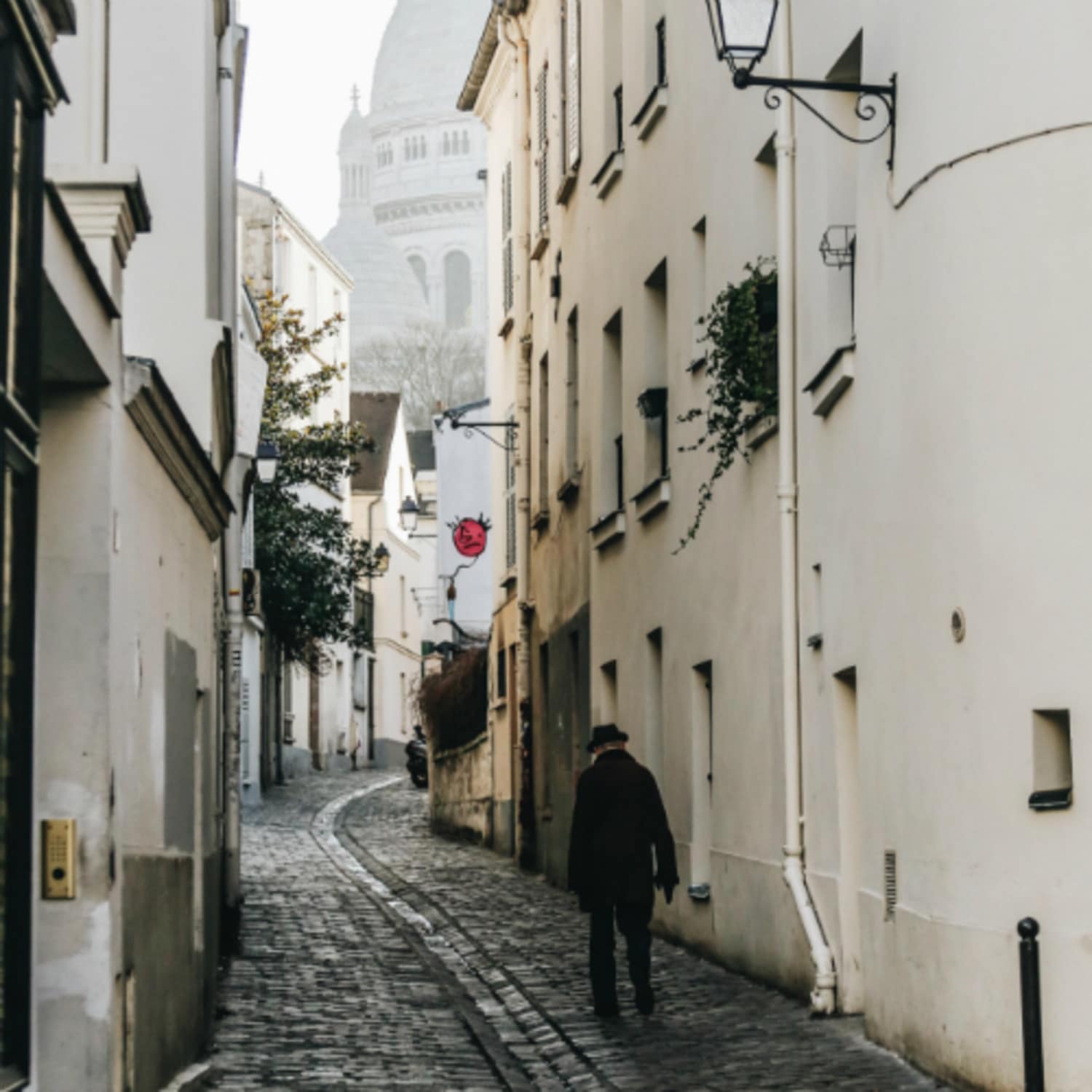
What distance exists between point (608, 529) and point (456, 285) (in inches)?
6033

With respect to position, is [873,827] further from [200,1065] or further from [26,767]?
[26,767]

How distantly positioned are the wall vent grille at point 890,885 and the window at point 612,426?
940 cm

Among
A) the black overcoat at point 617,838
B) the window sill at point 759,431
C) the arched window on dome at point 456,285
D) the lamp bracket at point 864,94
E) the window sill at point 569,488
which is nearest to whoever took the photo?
the lamp bracket at point 864,94

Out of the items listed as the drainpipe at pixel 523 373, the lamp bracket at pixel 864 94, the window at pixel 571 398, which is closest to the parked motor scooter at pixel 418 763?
the drainpipe at pixel 523 373

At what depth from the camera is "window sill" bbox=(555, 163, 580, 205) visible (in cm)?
2175

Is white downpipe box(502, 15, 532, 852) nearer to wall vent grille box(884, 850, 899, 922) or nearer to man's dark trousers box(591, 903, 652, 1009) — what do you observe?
man's dark trousers box(591, 903, 652, 1009)

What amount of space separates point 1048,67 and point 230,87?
9688 mm

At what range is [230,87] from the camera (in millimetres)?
17312

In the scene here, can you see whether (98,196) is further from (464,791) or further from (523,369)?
(464,791)

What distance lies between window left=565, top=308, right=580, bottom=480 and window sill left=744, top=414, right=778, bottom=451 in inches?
325

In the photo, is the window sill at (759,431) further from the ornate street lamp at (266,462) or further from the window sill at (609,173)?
the ornate street lamp at (266,462)

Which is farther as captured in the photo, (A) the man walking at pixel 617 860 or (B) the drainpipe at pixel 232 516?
(B) the drainpipe at pixel 232 516

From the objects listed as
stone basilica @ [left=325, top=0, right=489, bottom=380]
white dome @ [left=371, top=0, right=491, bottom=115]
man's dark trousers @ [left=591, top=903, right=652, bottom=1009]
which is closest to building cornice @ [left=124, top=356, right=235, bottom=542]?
man's dark trousers @ [left=591, top=903, right=652, bottom=1009]

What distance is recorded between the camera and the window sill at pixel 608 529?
18.9m
